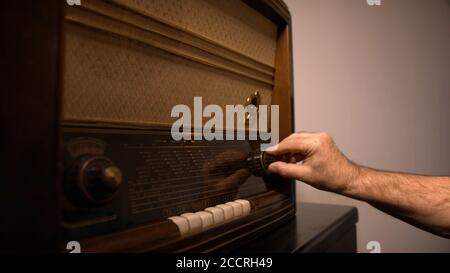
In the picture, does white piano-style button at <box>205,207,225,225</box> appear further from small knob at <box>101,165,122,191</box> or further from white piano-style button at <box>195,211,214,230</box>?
small knob at <box>101,165,122,191</box>

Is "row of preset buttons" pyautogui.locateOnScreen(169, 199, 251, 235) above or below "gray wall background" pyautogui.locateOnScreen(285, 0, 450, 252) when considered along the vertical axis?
below

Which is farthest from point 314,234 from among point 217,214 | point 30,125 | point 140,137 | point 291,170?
point 30,125

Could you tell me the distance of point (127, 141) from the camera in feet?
1.47

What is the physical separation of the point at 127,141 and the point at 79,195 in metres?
0.11

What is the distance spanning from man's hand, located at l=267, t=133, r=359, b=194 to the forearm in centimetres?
3

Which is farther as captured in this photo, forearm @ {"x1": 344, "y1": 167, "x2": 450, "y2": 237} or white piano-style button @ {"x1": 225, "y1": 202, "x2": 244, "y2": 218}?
forearm @ {"x1": 344, "y1": 167, "x2": 450, "y2": 237}

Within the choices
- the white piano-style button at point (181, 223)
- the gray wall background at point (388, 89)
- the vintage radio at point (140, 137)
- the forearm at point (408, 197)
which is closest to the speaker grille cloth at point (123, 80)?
the vintage radio at point (140, 137)

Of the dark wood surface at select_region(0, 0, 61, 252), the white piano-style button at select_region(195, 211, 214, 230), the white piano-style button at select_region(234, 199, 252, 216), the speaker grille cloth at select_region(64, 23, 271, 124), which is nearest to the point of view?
the dark wood surface at select_region(0, 0, 61, 252)

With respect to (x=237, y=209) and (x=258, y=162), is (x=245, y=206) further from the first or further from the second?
(x=258, y=162)

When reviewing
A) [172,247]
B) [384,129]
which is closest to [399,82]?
[384,129]

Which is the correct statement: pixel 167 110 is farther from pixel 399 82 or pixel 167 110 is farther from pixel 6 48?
pixel 399 82

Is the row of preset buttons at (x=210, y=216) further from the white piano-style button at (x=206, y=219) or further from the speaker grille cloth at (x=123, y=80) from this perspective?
the speaker grille cloth at (x=123, y=80)

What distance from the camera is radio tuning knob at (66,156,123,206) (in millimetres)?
359

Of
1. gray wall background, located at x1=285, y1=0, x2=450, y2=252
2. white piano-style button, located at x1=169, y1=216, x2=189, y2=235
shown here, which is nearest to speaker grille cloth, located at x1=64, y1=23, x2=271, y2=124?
white piano-style button, located at x1=169, y1=216, x2=189, y2=235
